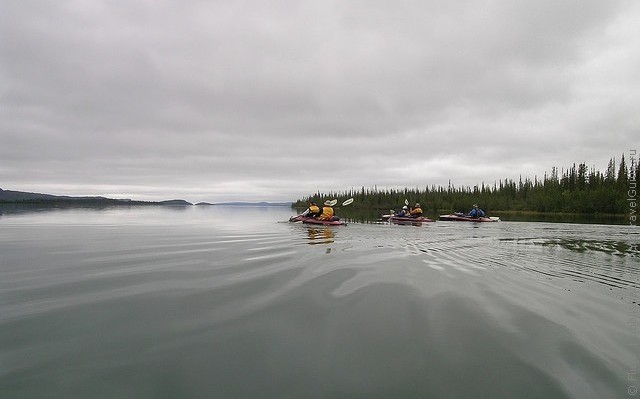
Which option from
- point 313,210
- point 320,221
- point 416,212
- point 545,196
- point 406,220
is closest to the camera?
point 320,221

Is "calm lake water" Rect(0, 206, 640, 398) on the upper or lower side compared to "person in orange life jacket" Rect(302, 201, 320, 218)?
lower

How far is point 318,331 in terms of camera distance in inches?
243

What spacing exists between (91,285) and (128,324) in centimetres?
391

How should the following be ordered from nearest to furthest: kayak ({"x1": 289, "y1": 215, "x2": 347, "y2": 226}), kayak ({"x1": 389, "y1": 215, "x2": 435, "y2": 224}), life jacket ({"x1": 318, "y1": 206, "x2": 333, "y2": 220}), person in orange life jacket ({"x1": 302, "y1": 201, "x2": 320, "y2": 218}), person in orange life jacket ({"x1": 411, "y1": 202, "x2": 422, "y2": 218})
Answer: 1. kayak ({"x1": 289, "y1": 215, "x2": 347, "y2": 226})
2. life jacket ({"x1": 318, "y1": 206, "x2": 333, "y2": 220})
3. person in orange life jacket ({"x1": 302, "y1": 201, "x2": 320, "y2": 218})
4. person in orange life jacket ({"x1": 411, "y1": 202, "x2": 422, "y2": 218})
5. kayak ({"x1": 389, "y1": 215, "x2": 435, "y2": 224})

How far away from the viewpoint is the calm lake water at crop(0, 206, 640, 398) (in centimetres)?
443

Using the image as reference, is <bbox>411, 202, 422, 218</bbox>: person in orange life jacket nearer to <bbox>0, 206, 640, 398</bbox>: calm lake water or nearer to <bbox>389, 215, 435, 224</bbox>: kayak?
<bbox>389, 215, 435, 224</bbox>: kayak

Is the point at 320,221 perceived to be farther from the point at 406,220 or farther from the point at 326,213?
the point at 406,220

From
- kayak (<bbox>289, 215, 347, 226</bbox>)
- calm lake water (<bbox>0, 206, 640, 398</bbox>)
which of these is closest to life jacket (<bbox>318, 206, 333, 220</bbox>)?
kayak (<bbox>289, 215, 347, 226</bbox>)

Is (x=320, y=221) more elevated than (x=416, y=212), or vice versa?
(x=416, y=212)

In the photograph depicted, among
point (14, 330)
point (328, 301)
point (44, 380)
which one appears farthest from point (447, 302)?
point (14, 330)

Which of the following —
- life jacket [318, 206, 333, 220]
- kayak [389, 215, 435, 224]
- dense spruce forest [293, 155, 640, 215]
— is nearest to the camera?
life jacket [318, 206, 333, 220]

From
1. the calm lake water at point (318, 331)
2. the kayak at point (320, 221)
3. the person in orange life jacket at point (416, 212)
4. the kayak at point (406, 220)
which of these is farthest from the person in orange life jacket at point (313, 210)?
the calm lake water at point (318, 331)

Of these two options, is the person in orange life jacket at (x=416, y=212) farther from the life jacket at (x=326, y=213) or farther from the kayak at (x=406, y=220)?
the life jacket at (x=326, y=213)

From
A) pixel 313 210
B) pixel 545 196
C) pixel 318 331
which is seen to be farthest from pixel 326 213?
pixel 545 196
